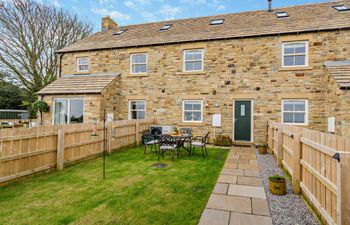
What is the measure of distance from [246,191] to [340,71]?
7.56 m

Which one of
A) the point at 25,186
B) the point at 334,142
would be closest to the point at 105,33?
the point at 25,186

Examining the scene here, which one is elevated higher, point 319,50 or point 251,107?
point 319,50

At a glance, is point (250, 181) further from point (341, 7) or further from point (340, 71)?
point (341, 7)

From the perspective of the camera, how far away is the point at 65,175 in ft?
16.8

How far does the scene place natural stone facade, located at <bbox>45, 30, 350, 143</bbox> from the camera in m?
9.04

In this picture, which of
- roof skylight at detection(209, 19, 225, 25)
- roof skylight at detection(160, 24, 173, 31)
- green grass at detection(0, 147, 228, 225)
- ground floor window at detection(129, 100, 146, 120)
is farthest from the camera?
roof skylight at detection(160, 24, 173, 31)

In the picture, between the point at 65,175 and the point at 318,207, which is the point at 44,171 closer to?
the point at 65,175

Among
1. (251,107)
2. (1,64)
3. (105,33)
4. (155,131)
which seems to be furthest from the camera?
(1,64)

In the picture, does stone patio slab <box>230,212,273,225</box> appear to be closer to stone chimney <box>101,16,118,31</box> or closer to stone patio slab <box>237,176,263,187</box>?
stone patio slab <box>237,176,263,187</box>

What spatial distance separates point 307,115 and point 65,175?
9.99 metres

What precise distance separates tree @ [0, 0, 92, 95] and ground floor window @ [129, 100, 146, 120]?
32.5 ft

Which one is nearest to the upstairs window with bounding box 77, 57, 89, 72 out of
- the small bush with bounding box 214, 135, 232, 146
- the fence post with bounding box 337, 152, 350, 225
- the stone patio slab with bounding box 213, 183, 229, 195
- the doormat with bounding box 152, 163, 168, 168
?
the small bush with bounding box 214, 135, 232, 146

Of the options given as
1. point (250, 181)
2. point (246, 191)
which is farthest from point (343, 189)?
point (250, 181)

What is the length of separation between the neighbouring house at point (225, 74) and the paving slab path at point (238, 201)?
4.96 metres
